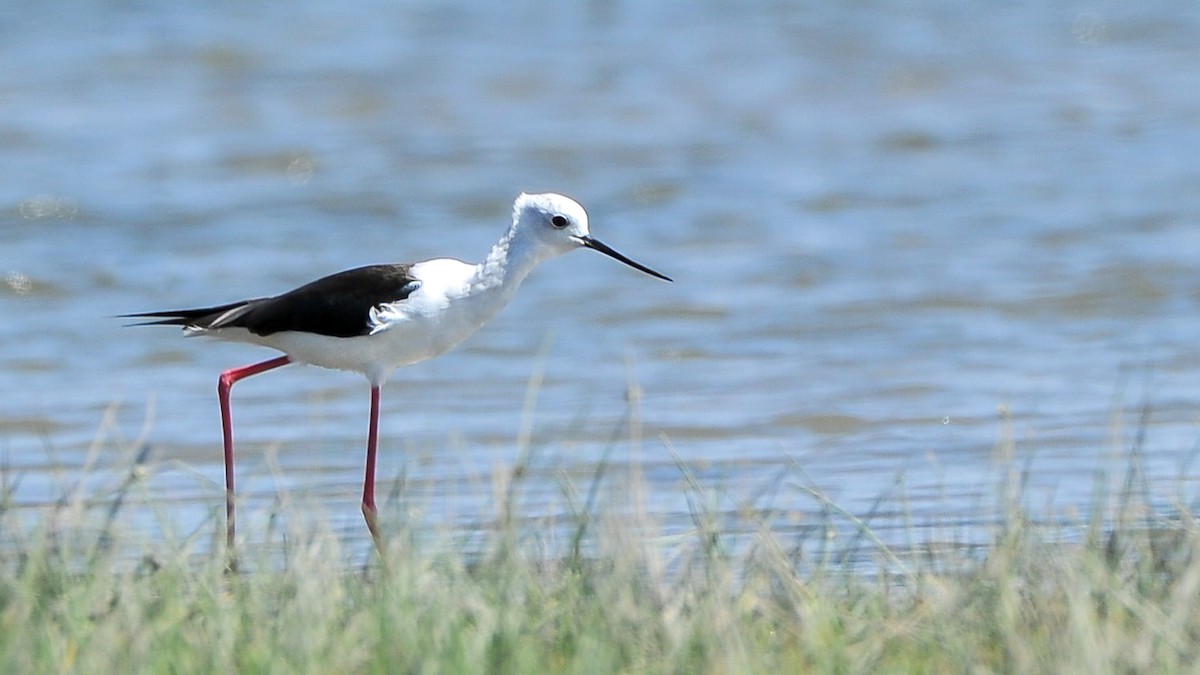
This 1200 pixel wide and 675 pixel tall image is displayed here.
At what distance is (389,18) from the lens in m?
17.7

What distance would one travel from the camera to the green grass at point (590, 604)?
3371 mm

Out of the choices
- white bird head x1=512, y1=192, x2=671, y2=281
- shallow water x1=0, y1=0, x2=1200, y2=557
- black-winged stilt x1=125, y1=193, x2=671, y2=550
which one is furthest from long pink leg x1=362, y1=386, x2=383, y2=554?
white bird head x1=512, y1=192, x2=671, y2=281

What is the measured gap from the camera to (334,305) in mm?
5344

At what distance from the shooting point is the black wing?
5.31m

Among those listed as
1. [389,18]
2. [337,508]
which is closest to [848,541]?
[337,508]

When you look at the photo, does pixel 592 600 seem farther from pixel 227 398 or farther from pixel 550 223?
pixel 227 398

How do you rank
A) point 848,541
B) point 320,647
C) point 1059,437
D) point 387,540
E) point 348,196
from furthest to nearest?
1. point 348,196
2. point 1059,437
3. point 848,541
4. point 387,540
5. point 320,647

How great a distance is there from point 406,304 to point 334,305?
207mm

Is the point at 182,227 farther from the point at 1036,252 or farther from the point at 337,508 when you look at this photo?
the point at 337,508

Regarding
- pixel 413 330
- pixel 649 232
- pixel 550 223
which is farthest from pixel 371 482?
pixel 649 232

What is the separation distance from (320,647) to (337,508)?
2320mm

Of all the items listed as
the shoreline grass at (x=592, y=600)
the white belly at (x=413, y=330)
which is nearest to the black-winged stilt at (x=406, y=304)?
the white belly at (x=413, y=330)

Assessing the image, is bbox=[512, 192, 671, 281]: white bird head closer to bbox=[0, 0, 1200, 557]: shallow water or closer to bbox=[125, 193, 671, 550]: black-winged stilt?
bbox=[125, 193, 671, 550]: black-winged stilt

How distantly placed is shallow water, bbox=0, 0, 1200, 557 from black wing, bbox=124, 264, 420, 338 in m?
0.41
